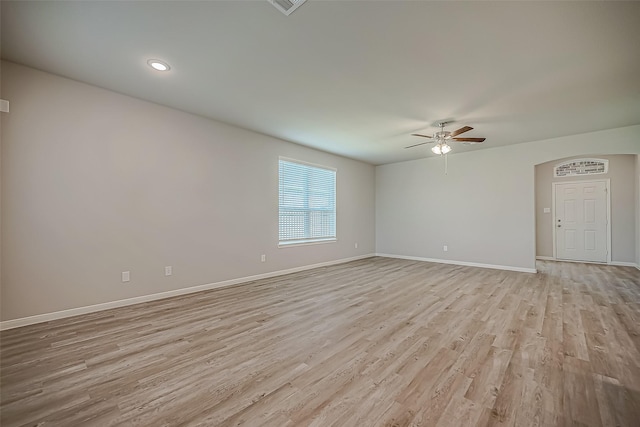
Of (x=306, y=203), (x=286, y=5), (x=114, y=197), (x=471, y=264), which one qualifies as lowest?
(x=471, y=264)

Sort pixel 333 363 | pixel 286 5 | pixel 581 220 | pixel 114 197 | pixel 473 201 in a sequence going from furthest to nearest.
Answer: pixel 581 220, pixel 473 201, pixel 114 197, pixel 333 363, pixel 286 5

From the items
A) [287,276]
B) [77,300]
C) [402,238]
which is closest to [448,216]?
[402,238]

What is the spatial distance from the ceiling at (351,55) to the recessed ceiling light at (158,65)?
2.5 inches

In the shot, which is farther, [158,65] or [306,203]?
[306,203]

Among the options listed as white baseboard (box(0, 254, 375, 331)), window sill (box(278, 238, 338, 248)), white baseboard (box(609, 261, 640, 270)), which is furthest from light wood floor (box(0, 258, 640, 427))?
white baseboard (box(609, 261, 640, 270))

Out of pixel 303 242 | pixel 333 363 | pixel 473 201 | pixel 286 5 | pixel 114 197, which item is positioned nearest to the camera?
pixel 286 5

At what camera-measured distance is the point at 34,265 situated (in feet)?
9.19

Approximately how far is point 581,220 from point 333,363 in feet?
26.2

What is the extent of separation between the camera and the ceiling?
2.03 m

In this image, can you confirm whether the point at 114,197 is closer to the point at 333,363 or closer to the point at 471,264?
the point at 333,363

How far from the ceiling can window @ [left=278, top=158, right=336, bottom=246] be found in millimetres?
1691

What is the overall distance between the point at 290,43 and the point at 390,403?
9.54ft

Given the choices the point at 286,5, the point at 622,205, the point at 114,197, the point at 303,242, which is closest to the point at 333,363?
the point at 286,5

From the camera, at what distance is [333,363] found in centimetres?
207
